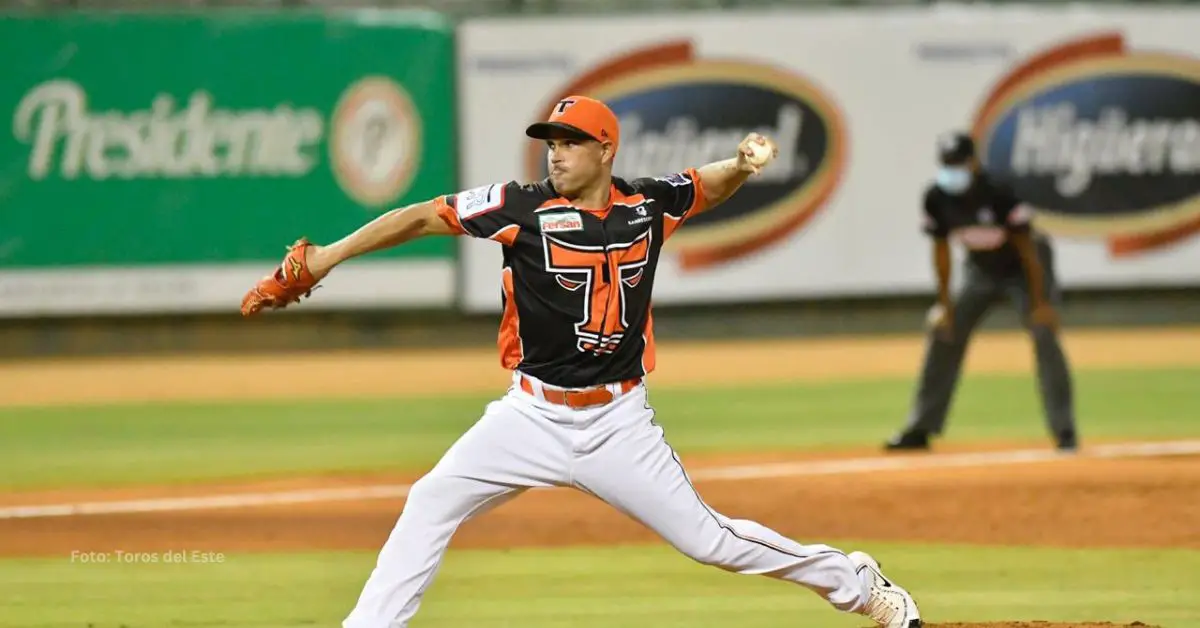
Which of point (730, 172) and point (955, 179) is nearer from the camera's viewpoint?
point (730, 172)

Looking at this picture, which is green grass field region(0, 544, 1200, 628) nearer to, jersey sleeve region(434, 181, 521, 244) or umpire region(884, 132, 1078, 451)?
jersey sleeve region(434, 181, 521, 244)

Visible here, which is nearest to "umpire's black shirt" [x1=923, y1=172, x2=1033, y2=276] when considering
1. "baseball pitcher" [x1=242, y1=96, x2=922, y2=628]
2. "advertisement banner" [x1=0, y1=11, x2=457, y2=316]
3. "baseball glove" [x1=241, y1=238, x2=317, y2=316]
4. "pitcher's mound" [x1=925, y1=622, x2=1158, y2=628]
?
"pitcher's mound" [x1=925, y1=622, x2=1158, y2=628]

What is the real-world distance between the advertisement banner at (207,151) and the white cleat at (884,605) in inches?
497

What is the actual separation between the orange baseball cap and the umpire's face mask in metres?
5.86

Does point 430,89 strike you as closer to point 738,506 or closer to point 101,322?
point 101,322

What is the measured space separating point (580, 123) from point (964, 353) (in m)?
6.44

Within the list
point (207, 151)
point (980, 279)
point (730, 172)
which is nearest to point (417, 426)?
point (980, 279)

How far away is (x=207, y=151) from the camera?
59.7 ft

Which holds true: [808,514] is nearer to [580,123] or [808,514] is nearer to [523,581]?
[523,581]

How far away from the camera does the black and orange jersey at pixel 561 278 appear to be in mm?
5840

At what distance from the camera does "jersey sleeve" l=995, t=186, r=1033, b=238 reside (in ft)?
36.8

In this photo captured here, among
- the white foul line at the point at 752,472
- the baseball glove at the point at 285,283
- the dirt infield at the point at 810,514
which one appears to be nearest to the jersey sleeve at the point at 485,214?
the baseball glove at the point at 285,283

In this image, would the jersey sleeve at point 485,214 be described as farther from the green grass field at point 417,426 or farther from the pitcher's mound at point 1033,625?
the green grass field at point 417,426

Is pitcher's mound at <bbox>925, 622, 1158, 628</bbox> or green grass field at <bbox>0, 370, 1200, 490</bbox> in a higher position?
pitcher's mound at <bbox>925, 622, 1158, 628</bbox>
